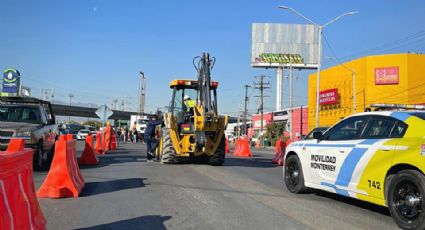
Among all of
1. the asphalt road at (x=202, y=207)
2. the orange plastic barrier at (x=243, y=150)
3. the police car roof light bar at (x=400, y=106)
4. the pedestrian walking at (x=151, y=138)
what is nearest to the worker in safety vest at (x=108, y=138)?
the orange plastic barrier at (x=243, y=150)

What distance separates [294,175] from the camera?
948 cm

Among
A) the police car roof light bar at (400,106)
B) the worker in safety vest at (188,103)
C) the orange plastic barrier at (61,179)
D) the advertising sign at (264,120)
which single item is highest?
the advertising sign at (264,120)

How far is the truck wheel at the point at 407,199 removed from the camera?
5.99 m

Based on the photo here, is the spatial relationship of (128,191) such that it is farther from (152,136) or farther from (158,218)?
(152,136)

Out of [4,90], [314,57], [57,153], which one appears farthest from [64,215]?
[314,57]

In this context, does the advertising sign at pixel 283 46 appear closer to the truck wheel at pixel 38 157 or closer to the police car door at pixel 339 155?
the truck wheel at pixel 38 157

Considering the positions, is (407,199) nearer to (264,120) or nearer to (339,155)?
(339,155)

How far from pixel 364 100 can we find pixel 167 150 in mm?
36229

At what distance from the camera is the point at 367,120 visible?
7715 mm

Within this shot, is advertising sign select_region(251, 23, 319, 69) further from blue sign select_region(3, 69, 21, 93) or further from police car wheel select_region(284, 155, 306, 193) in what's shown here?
police car wheel select_region(284, 155, 306, 193)

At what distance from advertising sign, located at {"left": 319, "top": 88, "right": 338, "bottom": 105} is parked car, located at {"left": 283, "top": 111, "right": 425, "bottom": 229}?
143 feet

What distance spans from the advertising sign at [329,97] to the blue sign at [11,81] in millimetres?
31969

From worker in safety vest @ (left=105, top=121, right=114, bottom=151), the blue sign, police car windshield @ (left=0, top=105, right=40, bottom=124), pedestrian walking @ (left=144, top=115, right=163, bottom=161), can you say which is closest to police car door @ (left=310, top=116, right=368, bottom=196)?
police car windshield @ (left=0, top=105, right=40, bottom=124)

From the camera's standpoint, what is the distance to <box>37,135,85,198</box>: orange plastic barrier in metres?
8.43
